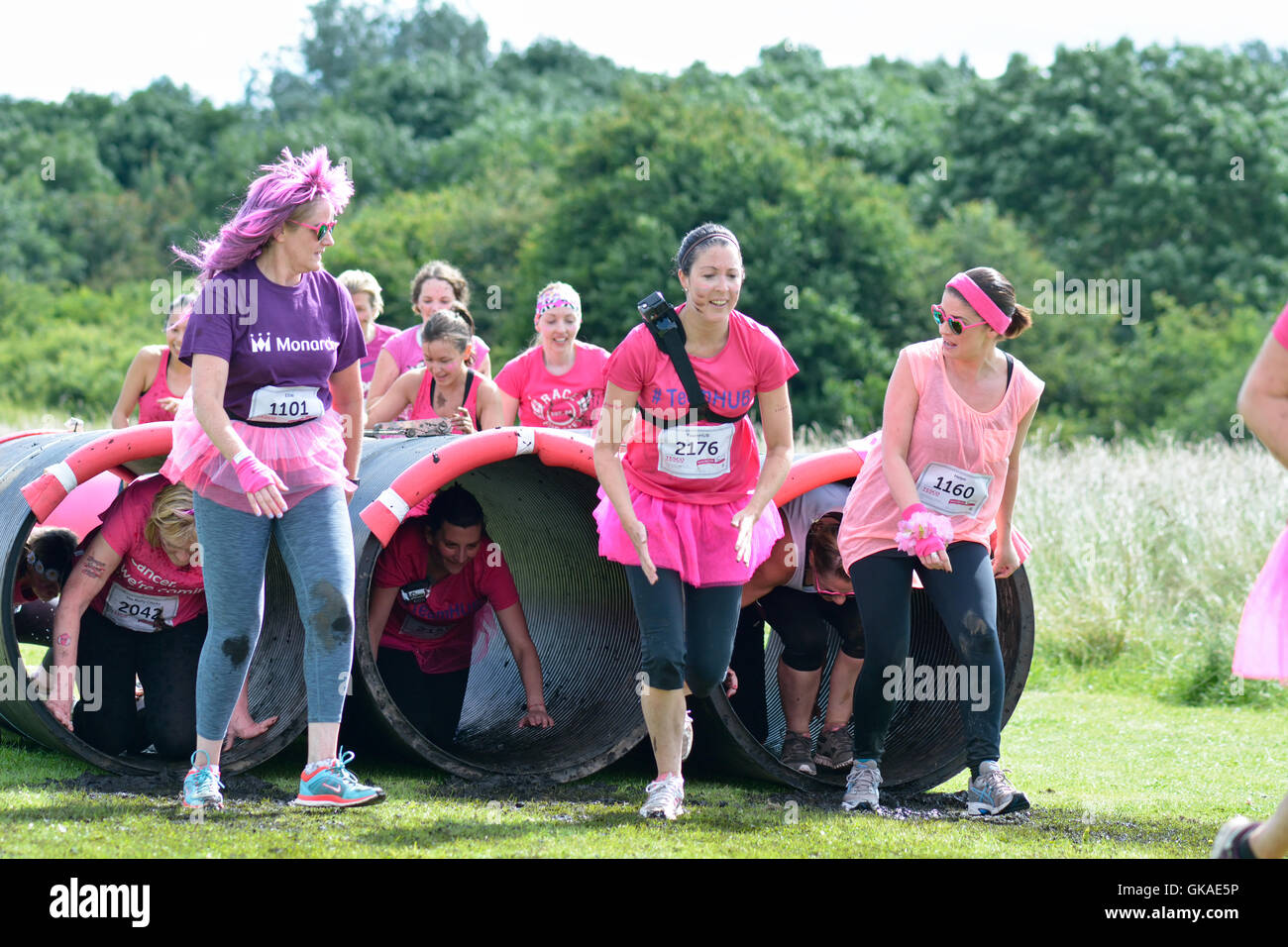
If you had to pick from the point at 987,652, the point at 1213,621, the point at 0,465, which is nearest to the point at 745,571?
the point at 987,652

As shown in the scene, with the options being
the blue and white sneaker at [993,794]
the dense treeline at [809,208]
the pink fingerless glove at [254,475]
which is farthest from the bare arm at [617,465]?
the dense treeline at [809,208]

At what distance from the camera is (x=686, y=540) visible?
483cm

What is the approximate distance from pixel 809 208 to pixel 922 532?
63.5 ft

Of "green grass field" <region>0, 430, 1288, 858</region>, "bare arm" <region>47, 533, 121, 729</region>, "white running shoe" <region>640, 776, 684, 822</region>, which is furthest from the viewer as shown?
"bare arm" <region>47, 533, 121, 729</region>

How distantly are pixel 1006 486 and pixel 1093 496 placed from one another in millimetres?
5660

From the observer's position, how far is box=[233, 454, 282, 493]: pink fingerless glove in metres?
4.29

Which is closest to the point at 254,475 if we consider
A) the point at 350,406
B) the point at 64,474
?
the point at 350,406

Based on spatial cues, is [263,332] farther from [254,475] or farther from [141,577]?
[141,577]

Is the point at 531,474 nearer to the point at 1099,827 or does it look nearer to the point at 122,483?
the point at 122,483

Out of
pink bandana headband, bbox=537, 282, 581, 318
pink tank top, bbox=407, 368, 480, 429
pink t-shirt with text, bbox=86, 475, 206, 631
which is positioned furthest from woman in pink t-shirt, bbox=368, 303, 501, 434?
pink t-shirt with text, bbox=86, 475, 206, 631

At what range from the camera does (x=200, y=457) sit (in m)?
4.55

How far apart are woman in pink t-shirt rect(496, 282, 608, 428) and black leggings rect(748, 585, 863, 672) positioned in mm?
1586

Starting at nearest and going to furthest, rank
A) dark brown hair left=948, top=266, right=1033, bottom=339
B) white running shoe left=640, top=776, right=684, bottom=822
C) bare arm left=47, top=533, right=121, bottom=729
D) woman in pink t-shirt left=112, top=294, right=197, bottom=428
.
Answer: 1. white running shoe left=640, top=776, right=684, bottom=822
2. dark brown hair left=948, top=266, right=1033, bottom=339
3. bare arm left=47, top=533, right=121, bottom=729
4. woman in pink t-shirt left=112, top=294, right=197, bottom=428

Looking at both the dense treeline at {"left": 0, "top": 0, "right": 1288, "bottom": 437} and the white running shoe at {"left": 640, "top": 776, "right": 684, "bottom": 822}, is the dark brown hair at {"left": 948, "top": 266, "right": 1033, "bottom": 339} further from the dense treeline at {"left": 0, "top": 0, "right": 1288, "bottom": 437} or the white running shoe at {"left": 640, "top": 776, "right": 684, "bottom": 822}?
the dense treeline at {"left": 0, "top": 0, "right": 1288, "bottom": 437}
